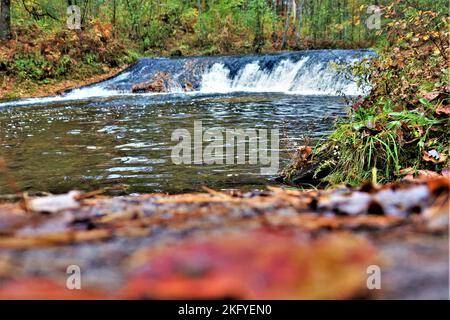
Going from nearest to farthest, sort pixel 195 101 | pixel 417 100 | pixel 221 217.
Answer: pixel 221 217, pixel 417 100, pixel 195 101

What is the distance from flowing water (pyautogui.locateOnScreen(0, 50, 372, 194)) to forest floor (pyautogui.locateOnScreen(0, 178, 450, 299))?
3341 mm

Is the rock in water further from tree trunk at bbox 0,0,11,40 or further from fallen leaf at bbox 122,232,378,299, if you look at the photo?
fallen leaf at bbox 122,232,378,299

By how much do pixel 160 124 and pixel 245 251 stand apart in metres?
8.47

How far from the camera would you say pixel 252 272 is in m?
0.66

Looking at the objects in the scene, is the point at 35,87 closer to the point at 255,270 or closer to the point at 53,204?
the point at 53,204

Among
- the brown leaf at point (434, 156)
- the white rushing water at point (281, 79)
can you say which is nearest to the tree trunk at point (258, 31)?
the white rushing water at point (281, 79)

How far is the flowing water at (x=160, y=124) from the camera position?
496 cm

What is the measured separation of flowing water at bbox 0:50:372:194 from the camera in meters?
4.96

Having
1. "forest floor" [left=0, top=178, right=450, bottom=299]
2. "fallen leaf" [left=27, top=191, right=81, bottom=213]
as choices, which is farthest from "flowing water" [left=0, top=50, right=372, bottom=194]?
"forest floor" [left=0, top=178, right=450, bottom=299]

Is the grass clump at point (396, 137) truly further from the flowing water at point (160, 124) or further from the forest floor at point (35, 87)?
the forest floor at point (35, 87)

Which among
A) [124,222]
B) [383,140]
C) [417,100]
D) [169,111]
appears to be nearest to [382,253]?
[124,222]

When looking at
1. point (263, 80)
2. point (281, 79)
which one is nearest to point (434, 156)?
point (281, 79)

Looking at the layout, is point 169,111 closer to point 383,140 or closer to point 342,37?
point 383,140
